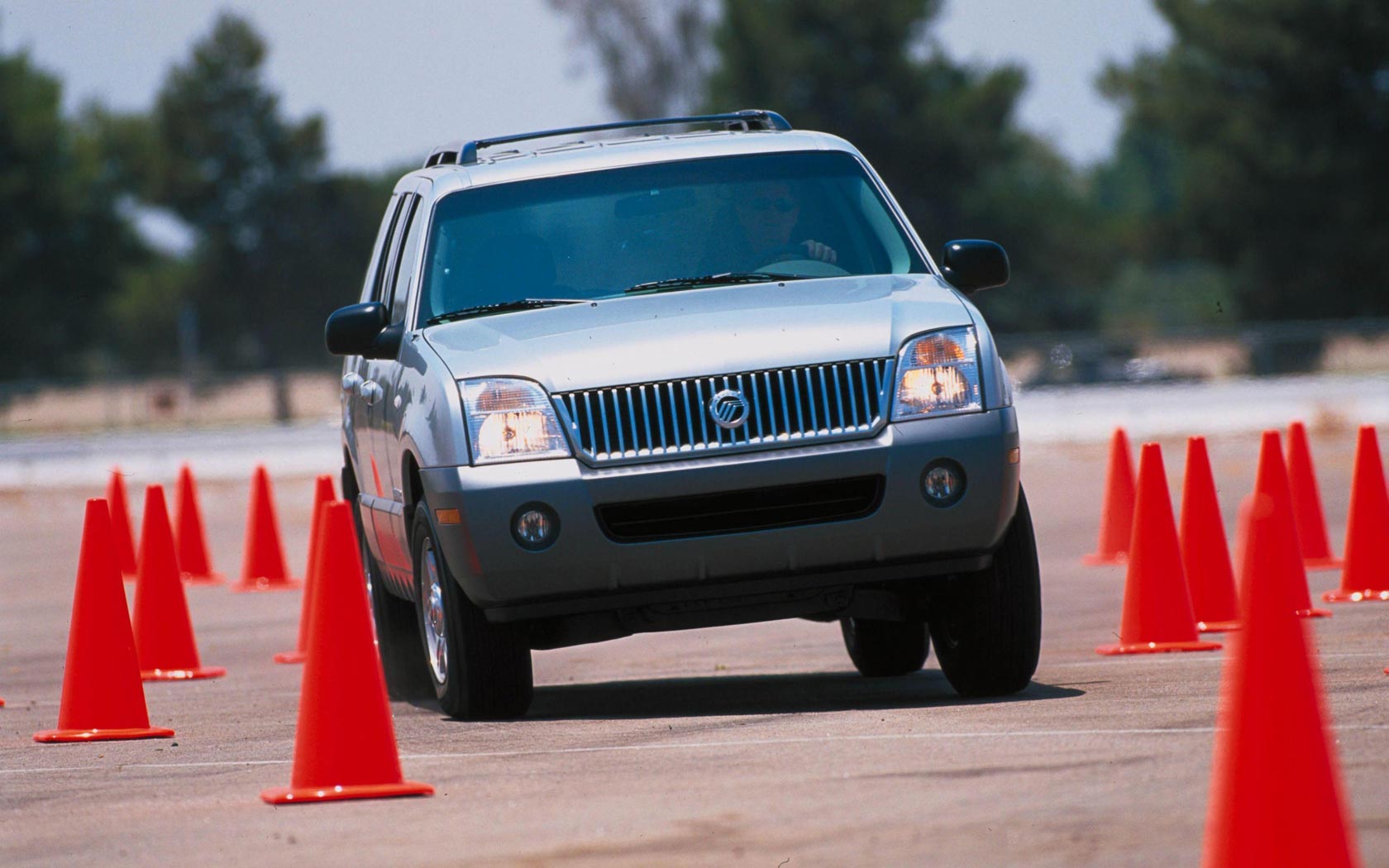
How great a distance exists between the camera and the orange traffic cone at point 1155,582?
A: 360 inches

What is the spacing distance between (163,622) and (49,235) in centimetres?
6589

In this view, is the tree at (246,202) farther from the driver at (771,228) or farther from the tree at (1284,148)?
the driver at (771,228)

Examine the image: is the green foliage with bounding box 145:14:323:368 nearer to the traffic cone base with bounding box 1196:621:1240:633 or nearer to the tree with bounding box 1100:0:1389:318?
the tree with bounding box 1100:0:1389:318

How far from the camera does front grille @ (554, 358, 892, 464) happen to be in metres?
7.47

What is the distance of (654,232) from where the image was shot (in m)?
8.52

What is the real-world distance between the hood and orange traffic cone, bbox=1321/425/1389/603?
12.8ft

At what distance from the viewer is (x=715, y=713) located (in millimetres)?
7965

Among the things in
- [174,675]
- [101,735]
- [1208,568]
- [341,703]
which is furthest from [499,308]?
[1208,568]

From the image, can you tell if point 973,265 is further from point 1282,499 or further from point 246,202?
point 246,202

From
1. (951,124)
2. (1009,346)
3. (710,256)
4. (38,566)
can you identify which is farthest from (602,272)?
(951,124)

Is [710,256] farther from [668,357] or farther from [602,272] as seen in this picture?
[668,357]

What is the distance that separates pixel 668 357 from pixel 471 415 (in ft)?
2.20

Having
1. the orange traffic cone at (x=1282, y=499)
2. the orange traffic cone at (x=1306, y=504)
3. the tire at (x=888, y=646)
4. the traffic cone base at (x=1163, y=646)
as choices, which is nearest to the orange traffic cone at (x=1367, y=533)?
the orange traffic cone at (x=1282, y=499)

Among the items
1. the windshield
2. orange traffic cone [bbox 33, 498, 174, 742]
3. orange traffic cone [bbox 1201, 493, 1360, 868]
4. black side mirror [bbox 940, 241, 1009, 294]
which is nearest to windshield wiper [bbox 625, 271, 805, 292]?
the windshield
